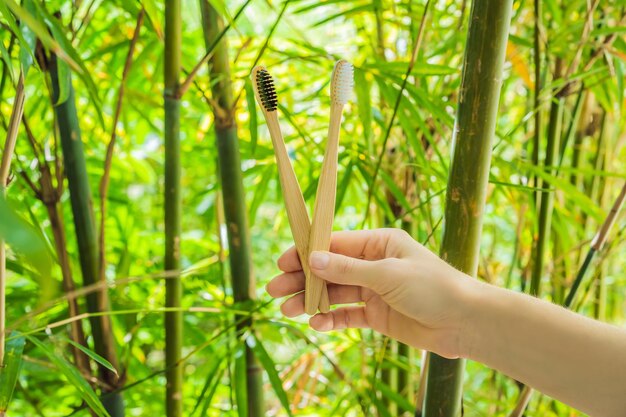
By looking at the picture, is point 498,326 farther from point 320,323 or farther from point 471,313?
point 320,323

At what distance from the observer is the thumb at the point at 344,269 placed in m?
0.44

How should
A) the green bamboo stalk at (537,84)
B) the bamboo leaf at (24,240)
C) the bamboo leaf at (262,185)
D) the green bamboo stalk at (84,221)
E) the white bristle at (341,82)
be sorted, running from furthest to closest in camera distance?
the bamboo leaf at (262,185)
the green bamboo stalk at (537,84)
the green bamboo stalk at (84,221)
the white bristle at (341,82)
the bamboo leaf at (24,240)

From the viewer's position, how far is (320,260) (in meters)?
0.44

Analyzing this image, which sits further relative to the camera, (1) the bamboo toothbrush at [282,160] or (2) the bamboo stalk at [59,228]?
(2) the bamboo stalk at [59,228]

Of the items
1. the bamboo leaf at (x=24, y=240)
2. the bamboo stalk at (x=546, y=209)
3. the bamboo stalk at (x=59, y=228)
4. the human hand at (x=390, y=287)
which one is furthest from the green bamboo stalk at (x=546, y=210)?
the bamboo leaf at (x=24, y=240)

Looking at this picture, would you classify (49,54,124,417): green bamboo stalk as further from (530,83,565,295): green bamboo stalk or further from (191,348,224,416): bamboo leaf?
(530,83,565,295): green bamboo stalk

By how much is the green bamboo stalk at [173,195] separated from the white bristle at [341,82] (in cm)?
18

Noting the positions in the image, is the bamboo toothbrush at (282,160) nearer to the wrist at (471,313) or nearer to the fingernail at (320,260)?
the fingernail at (320,260)

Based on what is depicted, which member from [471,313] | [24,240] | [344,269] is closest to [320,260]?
[344,269]

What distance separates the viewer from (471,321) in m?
0.48

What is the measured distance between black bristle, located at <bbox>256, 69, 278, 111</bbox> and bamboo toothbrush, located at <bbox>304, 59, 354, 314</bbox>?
0.04m

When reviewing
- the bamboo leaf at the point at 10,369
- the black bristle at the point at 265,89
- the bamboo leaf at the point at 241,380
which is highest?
the black bristle at the point at 265,89

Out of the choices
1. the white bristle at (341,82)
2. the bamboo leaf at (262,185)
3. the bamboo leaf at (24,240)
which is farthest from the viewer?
the bamboo leaf at (262,185)

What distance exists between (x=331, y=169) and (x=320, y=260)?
0.20 ft
